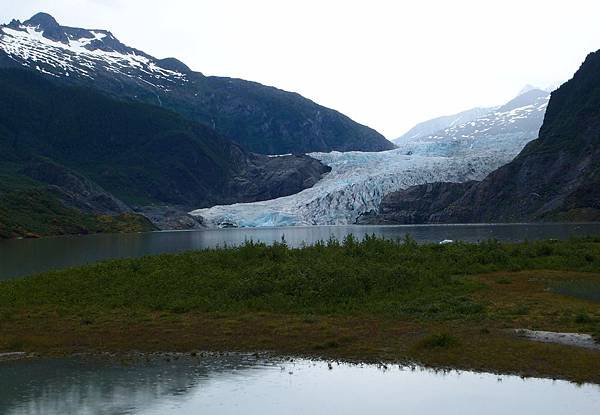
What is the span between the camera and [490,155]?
179 m

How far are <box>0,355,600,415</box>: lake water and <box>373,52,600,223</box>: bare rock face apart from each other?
421ft

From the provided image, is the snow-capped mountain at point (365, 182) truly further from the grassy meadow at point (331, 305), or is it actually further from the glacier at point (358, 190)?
the grassy meadow at point (331, 305)

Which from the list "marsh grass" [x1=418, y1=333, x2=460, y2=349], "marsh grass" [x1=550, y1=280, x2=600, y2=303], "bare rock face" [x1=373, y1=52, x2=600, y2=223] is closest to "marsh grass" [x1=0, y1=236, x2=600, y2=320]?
"marsh grass" [x1=550, y1=280, x2=600, y2=303]

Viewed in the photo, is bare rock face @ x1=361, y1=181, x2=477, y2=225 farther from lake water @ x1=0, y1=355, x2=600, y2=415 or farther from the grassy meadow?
lake water @ x1=0, y1=355, x2=600, y2=415

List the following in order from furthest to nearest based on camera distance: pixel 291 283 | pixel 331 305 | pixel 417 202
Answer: pixel 417 202, pixel 291 283, pixel 331 305

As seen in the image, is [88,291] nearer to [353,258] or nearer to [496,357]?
[353,258]

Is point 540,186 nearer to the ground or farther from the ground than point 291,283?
farther from the ground

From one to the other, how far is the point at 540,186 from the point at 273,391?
15339 cm

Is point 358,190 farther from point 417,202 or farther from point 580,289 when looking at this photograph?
point 580,289

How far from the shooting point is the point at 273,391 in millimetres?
15031

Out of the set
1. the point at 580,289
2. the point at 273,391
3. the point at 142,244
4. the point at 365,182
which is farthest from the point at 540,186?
the point at 273,391

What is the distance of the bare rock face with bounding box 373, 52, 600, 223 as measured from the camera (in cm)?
14200

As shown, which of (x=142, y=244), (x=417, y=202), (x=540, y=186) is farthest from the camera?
(x=417, y=202)

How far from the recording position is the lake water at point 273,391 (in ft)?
44.9
